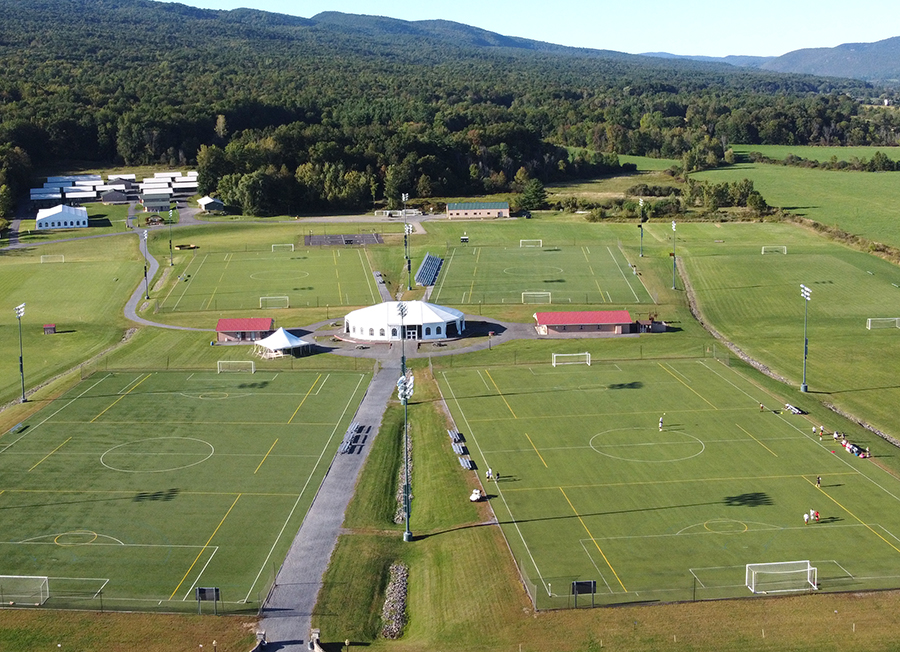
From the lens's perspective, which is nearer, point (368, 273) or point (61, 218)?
point (368, 273)

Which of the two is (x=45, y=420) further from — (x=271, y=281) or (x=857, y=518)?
(x=857, y=518)

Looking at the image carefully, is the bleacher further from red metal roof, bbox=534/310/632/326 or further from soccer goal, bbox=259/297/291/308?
red metal roof, bbox=534/310/632/326

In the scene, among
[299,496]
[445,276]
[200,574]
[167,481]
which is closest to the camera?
[200,574]

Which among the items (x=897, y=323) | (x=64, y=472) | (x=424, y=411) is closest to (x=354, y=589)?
(x=64, y=472)

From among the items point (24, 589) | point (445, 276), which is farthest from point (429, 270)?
point (24, 589)

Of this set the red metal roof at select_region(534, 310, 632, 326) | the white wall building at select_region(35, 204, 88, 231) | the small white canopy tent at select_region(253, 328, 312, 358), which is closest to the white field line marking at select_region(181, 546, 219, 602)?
the small white canopy tent at select_region(253, 328, 312, 358)

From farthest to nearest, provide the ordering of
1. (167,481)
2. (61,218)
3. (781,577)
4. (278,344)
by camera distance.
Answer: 1. (61,218)
2. (278,344)
3. (167,481)
4. (781,577)

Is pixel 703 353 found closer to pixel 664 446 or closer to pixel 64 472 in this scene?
pixel 664 446
